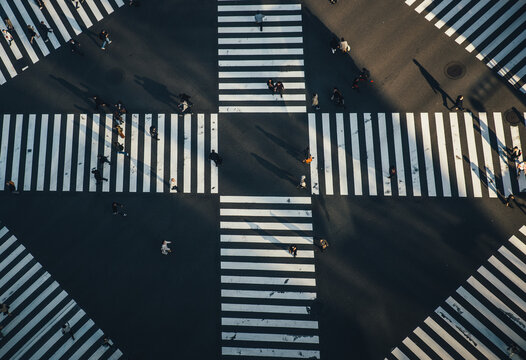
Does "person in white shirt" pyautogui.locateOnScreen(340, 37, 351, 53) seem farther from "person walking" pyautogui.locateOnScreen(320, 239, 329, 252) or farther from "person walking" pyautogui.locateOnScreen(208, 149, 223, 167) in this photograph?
"person walking" pyautogui.locateOnScreen(320, 239, 329, 252)

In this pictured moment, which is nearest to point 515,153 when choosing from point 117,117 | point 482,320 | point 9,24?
point 482,320

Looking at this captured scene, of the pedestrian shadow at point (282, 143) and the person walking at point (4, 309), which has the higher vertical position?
the pedestrian shadow at point (282, 143)

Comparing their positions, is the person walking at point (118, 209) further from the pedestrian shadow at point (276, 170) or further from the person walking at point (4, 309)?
the pedestrian shadow at point (276, 170)

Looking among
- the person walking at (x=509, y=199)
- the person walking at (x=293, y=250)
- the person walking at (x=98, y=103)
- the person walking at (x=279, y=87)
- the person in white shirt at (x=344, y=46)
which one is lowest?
the person walking at (x=293, y=250)

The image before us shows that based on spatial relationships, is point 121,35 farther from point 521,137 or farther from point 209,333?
point 521,137

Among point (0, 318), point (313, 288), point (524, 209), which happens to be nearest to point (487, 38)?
point (524, 209)

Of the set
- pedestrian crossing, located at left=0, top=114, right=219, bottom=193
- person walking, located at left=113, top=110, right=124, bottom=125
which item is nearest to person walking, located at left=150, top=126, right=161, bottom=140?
pedestrian crossing, located at left=0, top=114, right=219, bottom=193

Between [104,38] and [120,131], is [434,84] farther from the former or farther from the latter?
[104,38]

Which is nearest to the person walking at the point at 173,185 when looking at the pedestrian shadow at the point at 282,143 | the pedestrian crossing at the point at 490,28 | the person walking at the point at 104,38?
the pedestrian shadow at the point at 282,143
